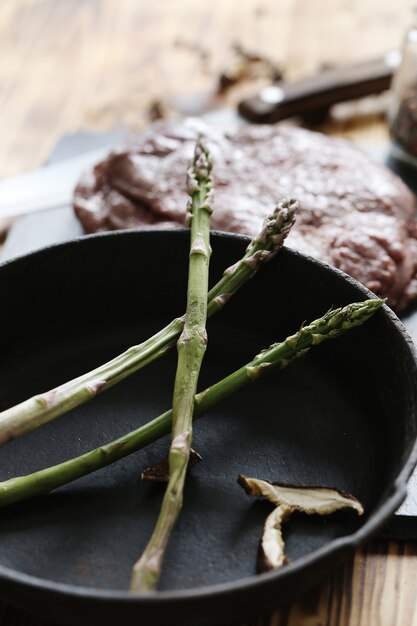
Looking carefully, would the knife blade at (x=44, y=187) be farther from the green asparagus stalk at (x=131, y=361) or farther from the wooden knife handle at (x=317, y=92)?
the green asparagus stalk at (x=131, y=361)

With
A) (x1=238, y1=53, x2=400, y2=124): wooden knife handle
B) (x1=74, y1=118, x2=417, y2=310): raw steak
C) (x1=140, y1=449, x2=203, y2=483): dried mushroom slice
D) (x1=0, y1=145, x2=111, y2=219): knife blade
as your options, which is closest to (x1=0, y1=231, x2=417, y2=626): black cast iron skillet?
(x1=140, y1=449, x2=203, y2=483): dried mushroom slice

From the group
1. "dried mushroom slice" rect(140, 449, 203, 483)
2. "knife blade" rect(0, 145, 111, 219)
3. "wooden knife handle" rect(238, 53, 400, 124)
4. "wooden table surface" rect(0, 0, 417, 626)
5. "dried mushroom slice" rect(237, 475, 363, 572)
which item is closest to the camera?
"dried mushroom slice" rect(237, 475, 363, 572)

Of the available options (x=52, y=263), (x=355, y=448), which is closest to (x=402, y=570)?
(x=355, y=448)

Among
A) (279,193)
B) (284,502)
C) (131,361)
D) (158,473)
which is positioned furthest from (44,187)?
(284,502)

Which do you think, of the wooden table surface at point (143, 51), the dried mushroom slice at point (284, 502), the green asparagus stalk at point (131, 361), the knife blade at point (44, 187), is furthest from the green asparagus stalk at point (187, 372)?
the wooden table surface at point (143, 51)

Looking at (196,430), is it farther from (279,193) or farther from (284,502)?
(279,193)

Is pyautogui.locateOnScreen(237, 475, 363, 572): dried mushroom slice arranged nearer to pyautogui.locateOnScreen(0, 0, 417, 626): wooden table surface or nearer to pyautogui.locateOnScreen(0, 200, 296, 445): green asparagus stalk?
pyautogui.locateOnScreen(0, 200, 296, 445): green asparagus stalk

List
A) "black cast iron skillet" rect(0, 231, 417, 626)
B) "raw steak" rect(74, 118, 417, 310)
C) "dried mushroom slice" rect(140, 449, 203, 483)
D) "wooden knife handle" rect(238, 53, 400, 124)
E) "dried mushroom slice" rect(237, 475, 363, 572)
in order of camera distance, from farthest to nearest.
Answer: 1. "wooden knife handle" rect(238, 53, 400, 124)
2. "raw steak" rect(74, 118, 417, 310)
3. "dried mushroom slice" rect(140, 449, 203, 483)
4. "dried mushroom slice" rect(237, 475, 363, 572)
5. "black cast iron skillet" rect(0, 231, 417, 626)
